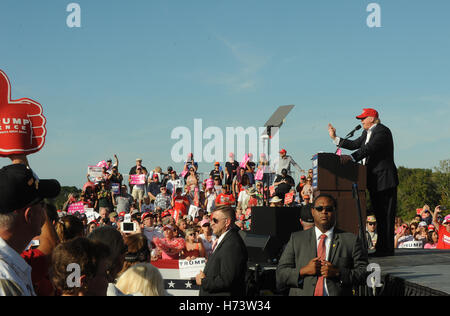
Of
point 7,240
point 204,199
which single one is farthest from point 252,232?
point 204,199

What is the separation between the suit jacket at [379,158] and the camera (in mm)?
7781

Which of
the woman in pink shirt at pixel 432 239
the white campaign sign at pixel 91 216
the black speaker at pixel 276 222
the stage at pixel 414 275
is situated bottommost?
the woman in pink shirt at pixel 432 239

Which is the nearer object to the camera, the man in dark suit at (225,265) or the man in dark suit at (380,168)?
the man in dark suit at (225,265)

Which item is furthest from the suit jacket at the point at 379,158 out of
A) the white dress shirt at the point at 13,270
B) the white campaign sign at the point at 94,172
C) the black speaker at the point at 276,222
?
the white campaign sign at the point at 94,172

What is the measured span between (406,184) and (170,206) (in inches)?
2692

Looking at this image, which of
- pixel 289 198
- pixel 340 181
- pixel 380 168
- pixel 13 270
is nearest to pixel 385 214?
pixel 380 168

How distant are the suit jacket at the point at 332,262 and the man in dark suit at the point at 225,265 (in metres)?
0.45

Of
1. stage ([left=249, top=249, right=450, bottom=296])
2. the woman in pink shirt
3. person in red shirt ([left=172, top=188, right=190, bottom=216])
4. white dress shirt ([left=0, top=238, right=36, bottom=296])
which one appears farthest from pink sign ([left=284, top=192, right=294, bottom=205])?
white dress shirt ([left=0, top=238, right=36, bottom=296])

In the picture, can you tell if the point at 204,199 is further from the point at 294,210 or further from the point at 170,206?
the point at 294,210

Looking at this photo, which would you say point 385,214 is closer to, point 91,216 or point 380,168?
point 380,168

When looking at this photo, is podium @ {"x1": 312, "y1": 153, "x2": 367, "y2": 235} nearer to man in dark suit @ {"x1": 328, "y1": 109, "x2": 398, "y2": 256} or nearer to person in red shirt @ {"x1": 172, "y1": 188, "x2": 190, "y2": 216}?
man in dark suit @ {"x1": 328, "y1": 109, "x2": 398, "y2": 256}

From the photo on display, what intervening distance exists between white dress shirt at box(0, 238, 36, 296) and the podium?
5476mm

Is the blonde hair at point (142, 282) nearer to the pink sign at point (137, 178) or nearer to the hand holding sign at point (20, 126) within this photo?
the hand holding sign at point (20, 126)

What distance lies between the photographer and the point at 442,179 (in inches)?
2975
